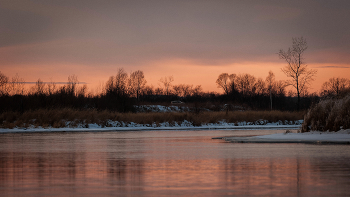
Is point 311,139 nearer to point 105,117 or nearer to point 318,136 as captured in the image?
point 318,136

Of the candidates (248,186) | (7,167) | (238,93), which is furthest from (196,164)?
(238,93)

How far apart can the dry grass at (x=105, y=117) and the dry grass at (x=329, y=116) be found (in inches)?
953

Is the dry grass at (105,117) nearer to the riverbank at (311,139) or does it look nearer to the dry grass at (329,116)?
the riverbank at (311,139)

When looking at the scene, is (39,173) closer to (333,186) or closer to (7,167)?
(7,167)

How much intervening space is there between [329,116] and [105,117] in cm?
2621

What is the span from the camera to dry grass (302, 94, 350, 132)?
74.5ft

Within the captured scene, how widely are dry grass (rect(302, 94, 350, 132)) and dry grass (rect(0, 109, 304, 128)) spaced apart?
24.2m

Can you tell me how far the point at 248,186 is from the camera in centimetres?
782

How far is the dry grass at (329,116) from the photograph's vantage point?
895 inches

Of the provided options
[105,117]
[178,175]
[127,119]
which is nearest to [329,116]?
[178,175]

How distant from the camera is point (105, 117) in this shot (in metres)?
44.6

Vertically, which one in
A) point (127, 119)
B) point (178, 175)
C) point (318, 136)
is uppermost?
point (127, 119)

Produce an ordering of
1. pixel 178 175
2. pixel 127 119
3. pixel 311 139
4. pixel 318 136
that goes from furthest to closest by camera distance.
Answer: pixel 127 119 < pixel 318 136 < pixel 311 139 < pixel 178 175

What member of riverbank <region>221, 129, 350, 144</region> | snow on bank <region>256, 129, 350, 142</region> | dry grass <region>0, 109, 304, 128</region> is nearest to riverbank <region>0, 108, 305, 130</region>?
dry grass <region>0, 109, 304, 128</region>
